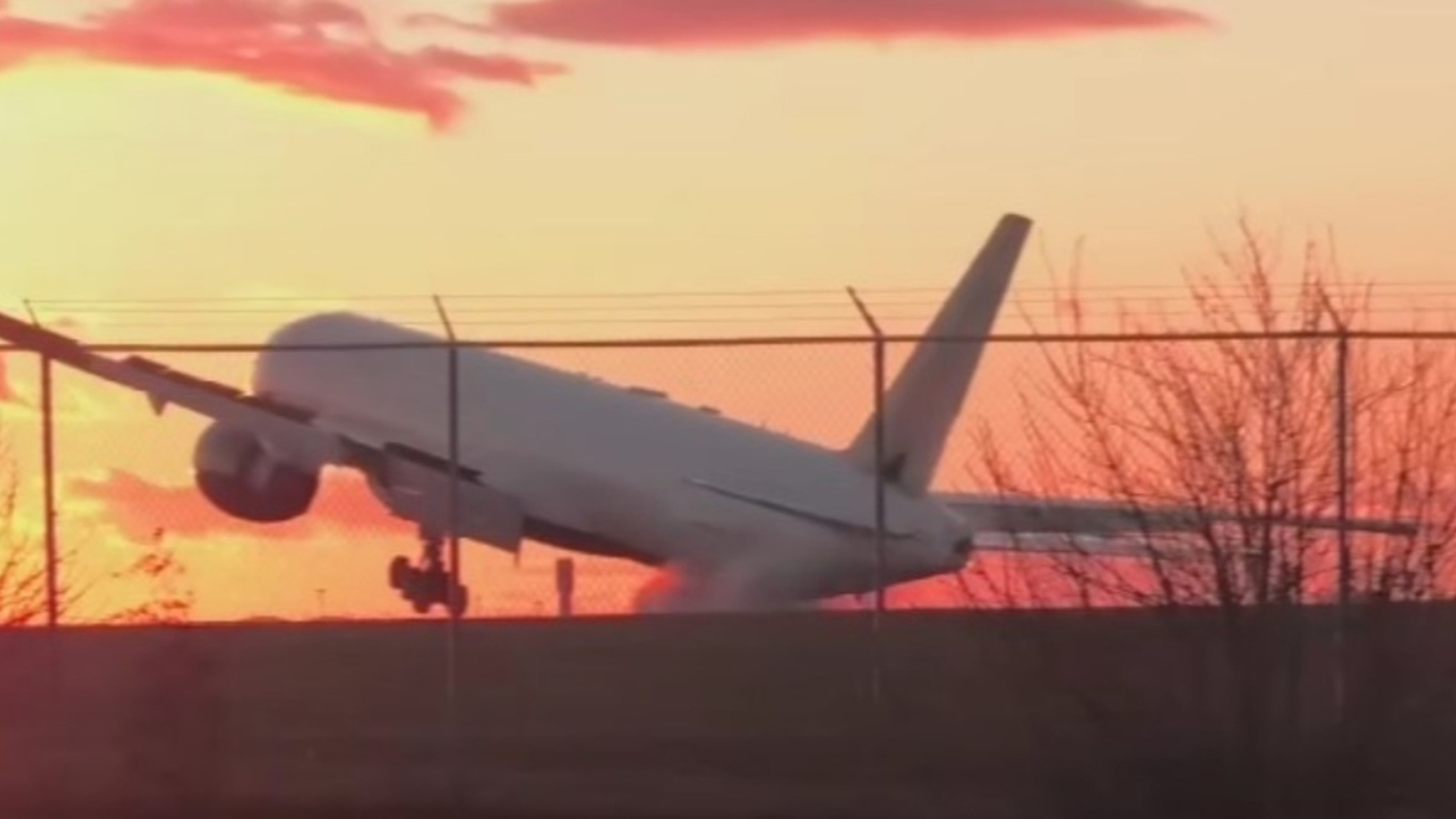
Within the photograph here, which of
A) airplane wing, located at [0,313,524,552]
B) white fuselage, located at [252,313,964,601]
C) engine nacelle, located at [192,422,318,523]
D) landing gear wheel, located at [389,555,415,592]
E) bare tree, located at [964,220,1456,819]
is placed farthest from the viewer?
white fuselage, located at [252,313,964,601]

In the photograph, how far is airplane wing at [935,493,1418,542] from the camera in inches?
560

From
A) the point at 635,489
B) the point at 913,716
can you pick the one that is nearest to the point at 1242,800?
the point at 913,716

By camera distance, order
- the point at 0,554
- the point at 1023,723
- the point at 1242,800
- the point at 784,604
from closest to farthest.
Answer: the point at 1242,800, the point at 0,554, the point at 1023,723, the point at 784,604

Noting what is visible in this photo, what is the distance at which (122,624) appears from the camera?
18.1 m

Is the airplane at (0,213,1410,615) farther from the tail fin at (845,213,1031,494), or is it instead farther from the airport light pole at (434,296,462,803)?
the airport light pole at (434,296,462,803)

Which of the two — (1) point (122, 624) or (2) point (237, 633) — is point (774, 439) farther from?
(1) point (122, 624)

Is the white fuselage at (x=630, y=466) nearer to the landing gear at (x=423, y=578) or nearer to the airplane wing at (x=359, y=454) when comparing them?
the airplane wing at (x=359, y=454)

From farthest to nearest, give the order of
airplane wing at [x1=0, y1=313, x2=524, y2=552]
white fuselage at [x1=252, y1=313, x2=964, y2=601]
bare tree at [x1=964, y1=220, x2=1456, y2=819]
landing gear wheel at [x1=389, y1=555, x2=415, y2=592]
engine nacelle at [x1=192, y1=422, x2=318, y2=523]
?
white fuselage at [x1=252, y1=313, x2=964, y2=601] → engine nacelle at [x1=192, y1=422, x2=318, y2=523] → airplane wing at [x1=0, y1=313, x2=524, y2=552] → landing gear wheel at [x1=389, y1=555, x2=415, y2=592] → bare tree at [x1=964, y1=220, x2=1456, y2=819]

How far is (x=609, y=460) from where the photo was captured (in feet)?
110

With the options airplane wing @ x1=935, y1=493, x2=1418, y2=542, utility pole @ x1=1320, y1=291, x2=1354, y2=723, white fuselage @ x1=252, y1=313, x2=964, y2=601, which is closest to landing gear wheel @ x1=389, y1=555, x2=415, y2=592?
airplane wing @ x1=935, y1=493, x2=1418, y2=542

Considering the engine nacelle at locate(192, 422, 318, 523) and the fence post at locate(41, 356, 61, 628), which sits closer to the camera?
the fence post at locate(41, 356, 61, 628)

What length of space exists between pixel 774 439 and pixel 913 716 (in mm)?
14641

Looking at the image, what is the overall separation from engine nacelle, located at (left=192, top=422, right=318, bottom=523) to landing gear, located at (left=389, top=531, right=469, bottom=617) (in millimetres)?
3446

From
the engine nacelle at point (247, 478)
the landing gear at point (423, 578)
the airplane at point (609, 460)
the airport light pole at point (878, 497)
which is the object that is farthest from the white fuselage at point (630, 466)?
the airport light pole at point (878, 497)
